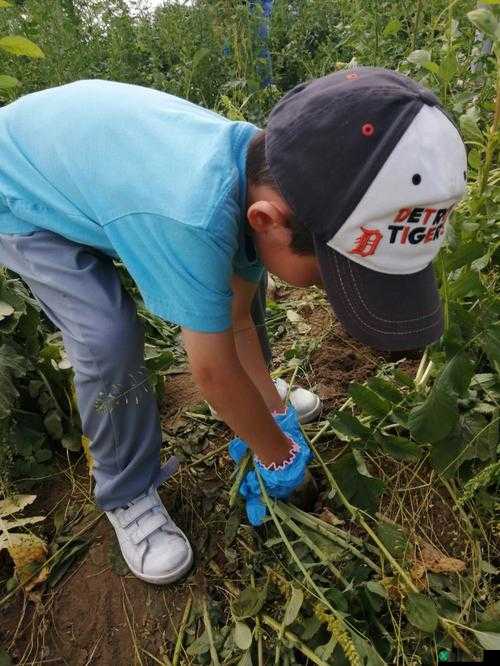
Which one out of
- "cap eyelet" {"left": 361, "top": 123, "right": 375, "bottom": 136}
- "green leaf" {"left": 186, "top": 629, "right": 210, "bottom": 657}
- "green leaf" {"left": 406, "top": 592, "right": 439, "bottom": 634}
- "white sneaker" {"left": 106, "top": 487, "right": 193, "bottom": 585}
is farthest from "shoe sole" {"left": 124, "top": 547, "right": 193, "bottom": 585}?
"cap eyelet" {"left": 361, "top": 123, "right": 375, "bottom": 136}

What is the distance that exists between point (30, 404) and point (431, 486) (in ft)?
3.41

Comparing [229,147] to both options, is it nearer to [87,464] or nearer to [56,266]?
[56,266]

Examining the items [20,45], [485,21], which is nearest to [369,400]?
[485,21]

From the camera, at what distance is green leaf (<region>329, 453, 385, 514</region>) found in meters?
1.17

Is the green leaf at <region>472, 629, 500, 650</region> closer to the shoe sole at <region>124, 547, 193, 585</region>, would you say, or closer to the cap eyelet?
the shoe sole at <region>124, 547, 193, 585</region>

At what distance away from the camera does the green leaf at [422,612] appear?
3.18ft

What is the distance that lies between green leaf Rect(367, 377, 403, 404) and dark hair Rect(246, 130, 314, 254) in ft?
1.34

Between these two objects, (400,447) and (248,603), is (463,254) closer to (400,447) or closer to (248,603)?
(400,447)

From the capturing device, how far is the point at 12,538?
4.15 feet

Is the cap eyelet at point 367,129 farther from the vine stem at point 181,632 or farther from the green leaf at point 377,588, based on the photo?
the vine stem at point 181,632

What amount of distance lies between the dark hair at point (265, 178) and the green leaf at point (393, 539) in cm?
59

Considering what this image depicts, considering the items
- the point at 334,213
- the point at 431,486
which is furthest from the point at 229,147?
the point at 431,486

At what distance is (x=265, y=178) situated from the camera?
0.86 meters

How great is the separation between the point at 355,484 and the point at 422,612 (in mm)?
269
